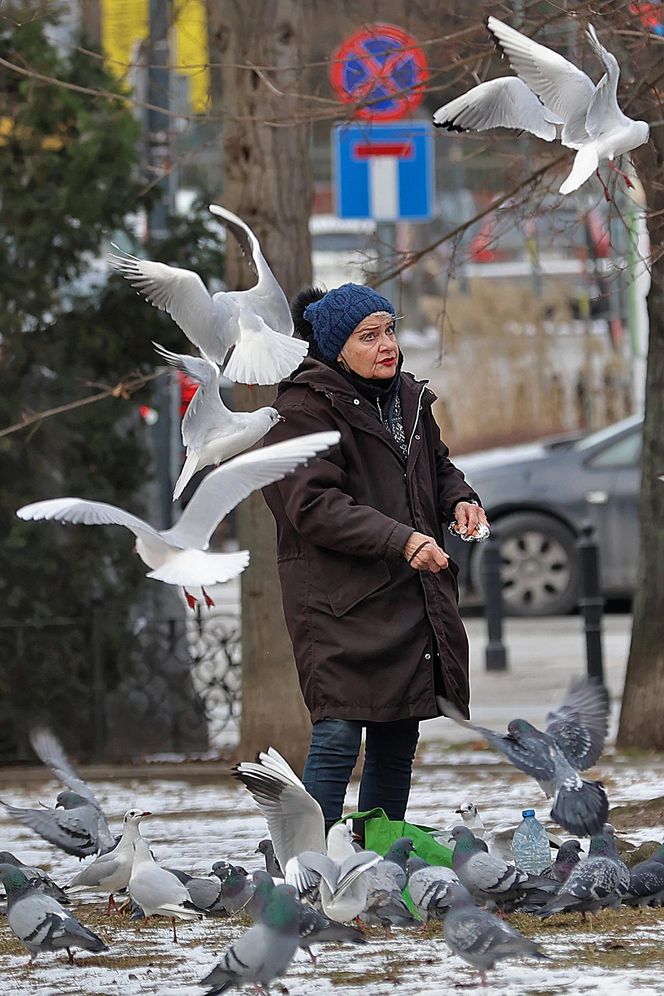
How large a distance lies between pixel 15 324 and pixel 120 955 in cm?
528

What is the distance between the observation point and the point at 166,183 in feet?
37.8

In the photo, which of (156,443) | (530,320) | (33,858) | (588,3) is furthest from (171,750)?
(530,320)

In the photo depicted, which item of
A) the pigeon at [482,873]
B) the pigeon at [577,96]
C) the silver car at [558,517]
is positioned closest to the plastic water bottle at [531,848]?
the pigeon at [482,873]

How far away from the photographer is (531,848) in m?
5.59

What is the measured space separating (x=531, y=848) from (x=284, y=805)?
866 mm

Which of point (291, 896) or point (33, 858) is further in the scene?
point (33, 858)

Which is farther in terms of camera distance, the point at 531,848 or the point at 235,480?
the point at 531,848

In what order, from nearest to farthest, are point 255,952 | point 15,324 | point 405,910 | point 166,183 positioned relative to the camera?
1. point 255,952
2. point 405,910
3. point 15,324
4. point 166,183

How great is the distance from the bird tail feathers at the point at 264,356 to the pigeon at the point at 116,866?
1335 millimetres

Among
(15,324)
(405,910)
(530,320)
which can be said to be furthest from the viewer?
(530,320)

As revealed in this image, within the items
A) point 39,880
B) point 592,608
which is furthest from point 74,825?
point 592,608

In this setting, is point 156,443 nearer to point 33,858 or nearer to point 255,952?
point 33,858

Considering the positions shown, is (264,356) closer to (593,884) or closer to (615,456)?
(593,884)

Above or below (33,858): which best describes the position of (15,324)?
above
